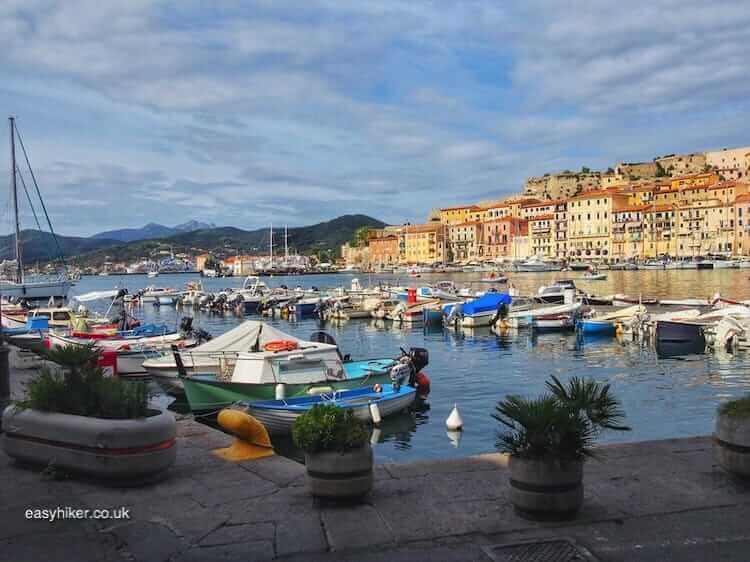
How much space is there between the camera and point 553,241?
172 m

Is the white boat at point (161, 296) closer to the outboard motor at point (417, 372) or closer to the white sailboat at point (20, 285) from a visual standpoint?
the white sailboat at point (20, 285)

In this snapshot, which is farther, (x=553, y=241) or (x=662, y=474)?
(x=553, y=241)

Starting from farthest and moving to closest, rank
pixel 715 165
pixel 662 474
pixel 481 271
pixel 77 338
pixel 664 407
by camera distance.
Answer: pixel 715 165 < pixel 481 271 < pixel 77 338 < pixel 664 407 < pixel 662 474

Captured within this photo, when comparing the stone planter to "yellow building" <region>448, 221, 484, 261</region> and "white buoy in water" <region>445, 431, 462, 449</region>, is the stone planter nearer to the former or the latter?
"white buoy in water" <region>445, 431, 462, 449</region>

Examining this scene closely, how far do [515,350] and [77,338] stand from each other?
1985cm

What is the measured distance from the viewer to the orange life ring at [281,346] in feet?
61.6

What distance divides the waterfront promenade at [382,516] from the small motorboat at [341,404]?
20.9 feet

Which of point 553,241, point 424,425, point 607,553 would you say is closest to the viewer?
point 607,553

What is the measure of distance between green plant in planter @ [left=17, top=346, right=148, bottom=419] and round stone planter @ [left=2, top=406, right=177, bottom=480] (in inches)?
5.9

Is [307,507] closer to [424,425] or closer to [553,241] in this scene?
[424,425]

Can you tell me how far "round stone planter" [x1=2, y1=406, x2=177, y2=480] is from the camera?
7199mm

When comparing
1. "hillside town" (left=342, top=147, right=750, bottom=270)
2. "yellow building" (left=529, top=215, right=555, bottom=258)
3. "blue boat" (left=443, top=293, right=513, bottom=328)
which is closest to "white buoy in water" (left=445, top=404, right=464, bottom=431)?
"blue boat" (left=443, top=293, right=513, bottom=328)

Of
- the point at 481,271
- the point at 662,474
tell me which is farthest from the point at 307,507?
the point at 481,271

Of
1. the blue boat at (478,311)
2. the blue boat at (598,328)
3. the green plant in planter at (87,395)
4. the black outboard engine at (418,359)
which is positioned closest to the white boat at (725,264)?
the blue boat at (478,311)
